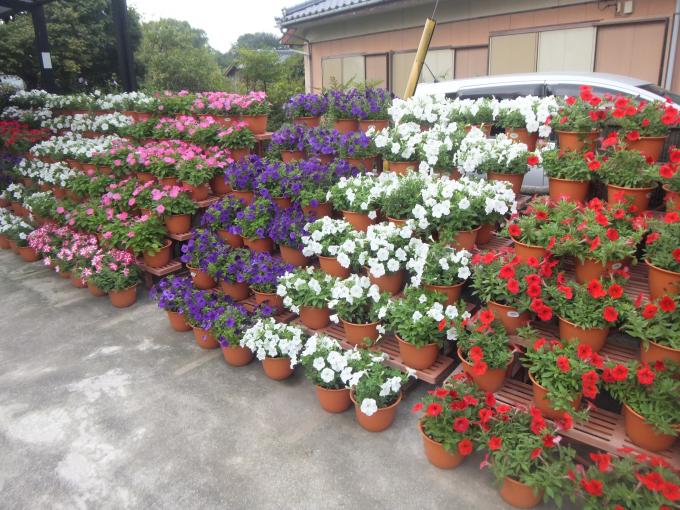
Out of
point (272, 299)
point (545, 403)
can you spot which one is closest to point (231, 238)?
point (272, 299)

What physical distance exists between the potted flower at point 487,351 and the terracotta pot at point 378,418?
19.4 inches

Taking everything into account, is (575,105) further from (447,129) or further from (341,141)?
(341,141)

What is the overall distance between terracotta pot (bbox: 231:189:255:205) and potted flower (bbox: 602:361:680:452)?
2.98 metres

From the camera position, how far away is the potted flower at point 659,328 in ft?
7.24

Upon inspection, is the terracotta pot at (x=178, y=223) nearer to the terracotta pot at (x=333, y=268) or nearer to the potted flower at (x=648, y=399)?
the terracotta pot at (x=333, y=268)

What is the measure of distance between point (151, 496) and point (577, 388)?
6.96 feet

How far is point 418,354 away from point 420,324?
201 millimetres

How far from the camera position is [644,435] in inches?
87.8

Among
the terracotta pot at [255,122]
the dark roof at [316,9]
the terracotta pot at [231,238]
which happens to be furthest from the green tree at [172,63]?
the terracotta pot at [231,238]

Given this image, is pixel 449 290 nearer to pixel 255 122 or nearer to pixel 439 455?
pixel 439 455

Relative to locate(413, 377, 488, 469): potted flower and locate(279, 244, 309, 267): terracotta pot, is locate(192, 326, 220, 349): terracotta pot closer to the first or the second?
locate(279, 244, 309, 267): terracotta pot

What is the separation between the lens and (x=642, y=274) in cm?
288

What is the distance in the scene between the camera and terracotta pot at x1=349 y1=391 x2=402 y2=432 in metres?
2.87

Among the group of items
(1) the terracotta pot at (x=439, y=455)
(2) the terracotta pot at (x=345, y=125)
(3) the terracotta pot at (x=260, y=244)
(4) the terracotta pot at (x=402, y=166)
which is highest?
(2) the terracotta pot at (x=345, y=125)
